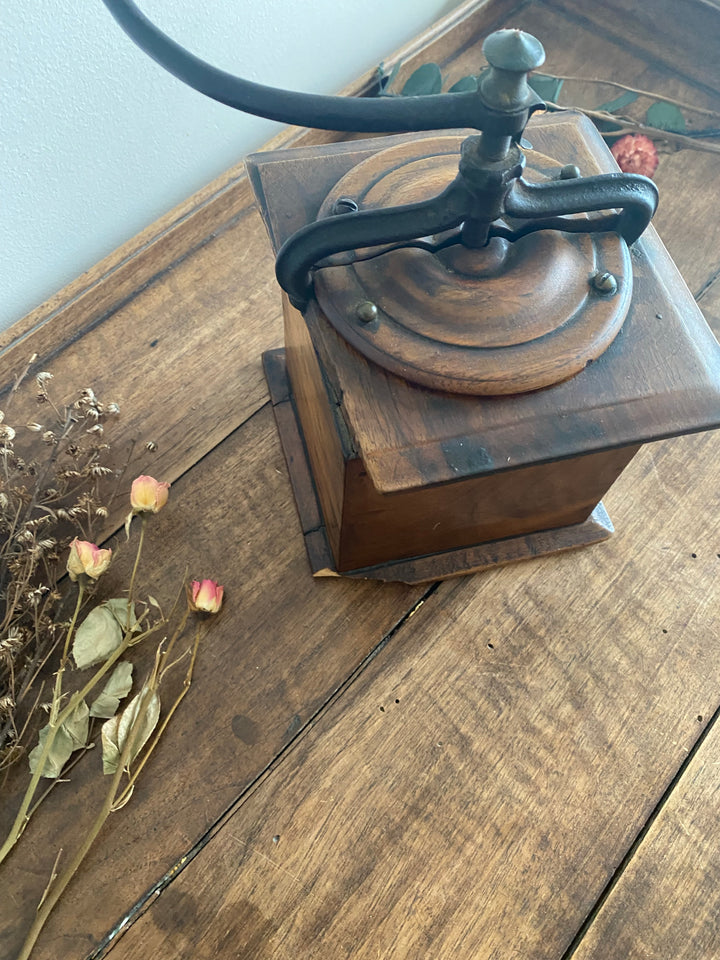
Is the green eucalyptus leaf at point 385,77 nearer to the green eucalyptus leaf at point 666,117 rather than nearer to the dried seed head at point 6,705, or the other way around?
the green eucalyptus leaf at point 666,117

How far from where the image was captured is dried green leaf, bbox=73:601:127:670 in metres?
0.80

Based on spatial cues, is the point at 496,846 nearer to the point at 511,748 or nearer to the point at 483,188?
the point at 511,748

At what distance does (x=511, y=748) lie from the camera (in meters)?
0.82

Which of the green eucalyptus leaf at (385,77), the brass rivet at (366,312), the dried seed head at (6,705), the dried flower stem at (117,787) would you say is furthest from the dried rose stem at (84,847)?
the green eucalyptus leaf at (385,77)

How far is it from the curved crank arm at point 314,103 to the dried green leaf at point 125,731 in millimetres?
557

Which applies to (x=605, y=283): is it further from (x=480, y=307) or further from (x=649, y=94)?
(x=649, y=94)

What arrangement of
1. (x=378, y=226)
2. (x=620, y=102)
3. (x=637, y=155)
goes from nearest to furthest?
(x=378, y=226)
(x=637, y=155)
(x=620, y=102)

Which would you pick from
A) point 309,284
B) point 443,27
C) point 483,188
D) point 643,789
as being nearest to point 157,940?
point 643,789

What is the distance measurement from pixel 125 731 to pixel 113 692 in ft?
0.15

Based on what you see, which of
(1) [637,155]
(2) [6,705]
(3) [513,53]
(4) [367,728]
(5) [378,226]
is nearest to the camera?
(3) [513,53]

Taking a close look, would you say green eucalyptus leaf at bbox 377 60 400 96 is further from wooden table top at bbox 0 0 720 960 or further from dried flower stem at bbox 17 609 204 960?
dried flower stem at bbox 17 609 204 960

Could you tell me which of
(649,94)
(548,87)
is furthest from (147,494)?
(649,94)

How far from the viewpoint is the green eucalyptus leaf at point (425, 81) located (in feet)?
3.86

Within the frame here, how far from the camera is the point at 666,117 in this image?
1.21m
